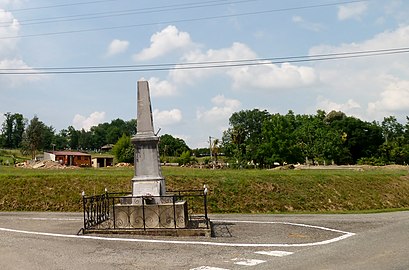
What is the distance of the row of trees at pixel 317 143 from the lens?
69.4 meters

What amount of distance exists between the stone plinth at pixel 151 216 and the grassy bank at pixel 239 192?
10.6 m

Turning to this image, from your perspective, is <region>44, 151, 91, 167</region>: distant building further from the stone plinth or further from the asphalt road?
the stone plinth

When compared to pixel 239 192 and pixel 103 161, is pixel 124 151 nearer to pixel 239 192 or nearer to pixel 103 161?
pixel 103 161

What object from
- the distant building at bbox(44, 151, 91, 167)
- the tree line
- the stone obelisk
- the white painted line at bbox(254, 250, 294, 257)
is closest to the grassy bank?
the stone obelisk

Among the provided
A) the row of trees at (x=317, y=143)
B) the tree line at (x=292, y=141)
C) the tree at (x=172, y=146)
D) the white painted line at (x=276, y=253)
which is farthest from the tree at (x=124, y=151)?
the white painted line at (x=276, y=253)

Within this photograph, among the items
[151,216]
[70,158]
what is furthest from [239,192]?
[70,158]

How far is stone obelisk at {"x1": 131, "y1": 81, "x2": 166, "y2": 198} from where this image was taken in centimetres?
1471

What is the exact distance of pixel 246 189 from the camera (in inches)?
1049

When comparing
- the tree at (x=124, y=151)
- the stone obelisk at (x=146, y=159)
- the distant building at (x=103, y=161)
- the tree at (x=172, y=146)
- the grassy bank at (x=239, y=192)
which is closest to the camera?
the stone obelisk at (x=146, y=159)

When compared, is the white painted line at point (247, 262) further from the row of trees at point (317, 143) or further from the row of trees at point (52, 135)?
the row of trees at point (52, 135)

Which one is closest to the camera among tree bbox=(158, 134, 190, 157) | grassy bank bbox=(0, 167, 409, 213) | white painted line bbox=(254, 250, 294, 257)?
white painted line bbox=(254, 250, 294, 257)

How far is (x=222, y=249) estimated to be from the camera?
10.8m

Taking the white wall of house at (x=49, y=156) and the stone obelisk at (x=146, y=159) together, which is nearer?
the stone obelisk at (x=146, y=159)

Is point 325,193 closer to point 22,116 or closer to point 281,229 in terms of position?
point 281,229
